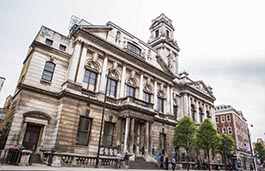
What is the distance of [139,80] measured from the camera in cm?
2653

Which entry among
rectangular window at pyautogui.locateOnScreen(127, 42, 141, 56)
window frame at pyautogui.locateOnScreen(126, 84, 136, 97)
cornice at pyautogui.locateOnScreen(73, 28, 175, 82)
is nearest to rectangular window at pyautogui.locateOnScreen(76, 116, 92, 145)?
window frame at pyautogui.locateOnScreen(126, 84, 136, 97)

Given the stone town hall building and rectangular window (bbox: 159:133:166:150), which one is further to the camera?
rectangular window (bbox: 159:133:166:150)

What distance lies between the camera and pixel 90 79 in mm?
21703

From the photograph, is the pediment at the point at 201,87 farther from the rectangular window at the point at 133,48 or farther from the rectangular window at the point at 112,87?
the rectangular window at the point at 112,87

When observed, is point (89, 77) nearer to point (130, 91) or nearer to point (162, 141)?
point (130, 91)

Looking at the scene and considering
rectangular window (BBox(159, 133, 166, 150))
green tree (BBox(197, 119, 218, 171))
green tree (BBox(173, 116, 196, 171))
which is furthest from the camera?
rectangular window (BBox(159, 133, 166, 150))

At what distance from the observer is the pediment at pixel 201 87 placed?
123 feet

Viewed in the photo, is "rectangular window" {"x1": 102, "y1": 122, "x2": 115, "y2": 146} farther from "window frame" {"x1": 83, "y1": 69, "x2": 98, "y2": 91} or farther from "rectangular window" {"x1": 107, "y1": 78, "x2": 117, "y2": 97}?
"window frame" {"x1": 83, "y1": 69, "x2": 98, "y2": 91}

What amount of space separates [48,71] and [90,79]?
4.59 metres

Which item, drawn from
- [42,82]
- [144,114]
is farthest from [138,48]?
[42,82]

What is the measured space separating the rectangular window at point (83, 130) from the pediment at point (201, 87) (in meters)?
23.5

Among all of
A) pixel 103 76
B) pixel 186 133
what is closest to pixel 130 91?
pixel 103 76

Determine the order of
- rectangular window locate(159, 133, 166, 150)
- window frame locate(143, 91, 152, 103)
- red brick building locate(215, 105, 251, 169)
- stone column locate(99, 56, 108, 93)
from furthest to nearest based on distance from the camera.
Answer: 1. red brick building locate(215, 105, 251, 169)
2. window frame locate(143, 91, 152, 103)
3. rectangular window locate(159, 133, 166, 150)
4. stone column locate(99, 56, 108, 93)

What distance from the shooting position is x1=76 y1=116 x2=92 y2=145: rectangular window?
1860 cm
